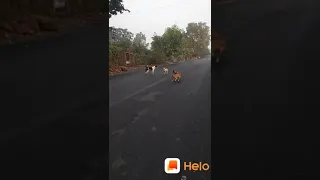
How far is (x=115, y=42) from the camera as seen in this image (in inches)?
84.2

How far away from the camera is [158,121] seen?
2318 millimetres

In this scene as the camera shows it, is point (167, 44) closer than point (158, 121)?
Yes

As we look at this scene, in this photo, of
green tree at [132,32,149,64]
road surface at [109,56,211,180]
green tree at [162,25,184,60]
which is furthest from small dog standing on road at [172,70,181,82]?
green tree at [132,32,149,64]

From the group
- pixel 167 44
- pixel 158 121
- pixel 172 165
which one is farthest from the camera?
pixel 158 121

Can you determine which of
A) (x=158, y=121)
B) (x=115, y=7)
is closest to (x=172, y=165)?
(x=158, y=121)

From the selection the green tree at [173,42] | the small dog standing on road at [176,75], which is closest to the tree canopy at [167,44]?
the green tree at [173,42]

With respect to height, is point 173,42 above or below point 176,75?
above
